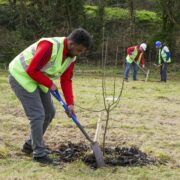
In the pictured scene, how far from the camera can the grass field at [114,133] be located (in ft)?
16.5

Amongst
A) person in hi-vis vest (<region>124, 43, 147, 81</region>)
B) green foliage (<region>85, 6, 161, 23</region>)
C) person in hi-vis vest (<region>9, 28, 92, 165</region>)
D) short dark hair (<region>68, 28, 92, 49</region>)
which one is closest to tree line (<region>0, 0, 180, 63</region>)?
green foliage (<region>85, 6, 161, 23</region>)

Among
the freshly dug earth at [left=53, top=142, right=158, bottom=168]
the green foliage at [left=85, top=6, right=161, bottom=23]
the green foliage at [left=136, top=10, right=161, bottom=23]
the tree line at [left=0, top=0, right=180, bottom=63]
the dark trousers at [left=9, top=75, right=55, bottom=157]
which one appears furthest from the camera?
the green foliage at [left=136, top=10, right=161, bottom=23]

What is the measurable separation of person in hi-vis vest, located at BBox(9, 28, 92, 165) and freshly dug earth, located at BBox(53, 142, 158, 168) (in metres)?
0.40

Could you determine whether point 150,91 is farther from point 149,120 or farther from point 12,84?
point 12,84

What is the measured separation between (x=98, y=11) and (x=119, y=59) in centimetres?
317

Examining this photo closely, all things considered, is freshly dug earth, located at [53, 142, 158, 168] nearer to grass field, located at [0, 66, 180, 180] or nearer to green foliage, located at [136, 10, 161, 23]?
grass field, located at [0, 66, 180, 180]

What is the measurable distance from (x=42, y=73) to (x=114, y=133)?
269cm

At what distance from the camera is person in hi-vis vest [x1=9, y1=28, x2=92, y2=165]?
16.0 ft

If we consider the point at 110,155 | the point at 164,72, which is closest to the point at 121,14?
the point at 164,72

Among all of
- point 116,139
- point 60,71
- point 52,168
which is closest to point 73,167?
point 52,168

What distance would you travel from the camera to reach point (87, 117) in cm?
886

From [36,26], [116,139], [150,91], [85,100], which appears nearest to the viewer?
[116,139]

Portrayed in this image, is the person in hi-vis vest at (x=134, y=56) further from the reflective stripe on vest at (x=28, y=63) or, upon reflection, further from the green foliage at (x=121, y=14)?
the reflective stripe on vest at (x=28, y=63)

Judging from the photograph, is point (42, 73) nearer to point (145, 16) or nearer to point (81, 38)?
point (81, 38)
